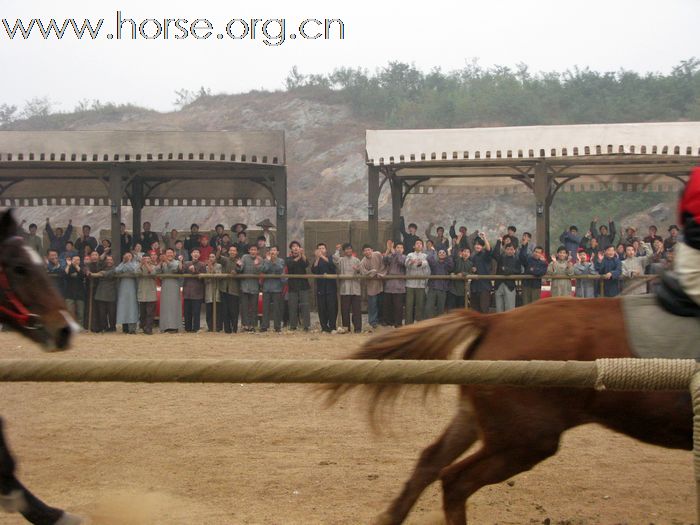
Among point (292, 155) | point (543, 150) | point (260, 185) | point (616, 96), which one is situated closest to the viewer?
point (543, 150)

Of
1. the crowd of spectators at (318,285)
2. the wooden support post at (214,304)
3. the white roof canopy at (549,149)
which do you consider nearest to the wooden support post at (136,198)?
the crowd of spectators at (318,285)

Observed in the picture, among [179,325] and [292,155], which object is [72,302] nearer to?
[179,325]

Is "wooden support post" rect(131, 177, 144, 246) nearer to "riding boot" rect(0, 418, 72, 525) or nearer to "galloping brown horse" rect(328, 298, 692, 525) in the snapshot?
"riding boot" rect(0, 418, 72, 525)

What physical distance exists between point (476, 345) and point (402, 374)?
160 cm

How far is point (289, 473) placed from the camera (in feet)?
20.6

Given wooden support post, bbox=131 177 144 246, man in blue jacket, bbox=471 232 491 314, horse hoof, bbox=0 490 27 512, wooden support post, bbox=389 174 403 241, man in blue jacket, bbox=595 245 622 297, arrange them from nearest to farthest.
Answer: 1. horse hoof, bbox=0 490 27 512
2. man in blue jacket, bbox=595 245 622 297
3. man in blue jacket, bbox=471 232 491 314
4. wooden support post, bbox=389 174 403 241
5. wooden support post, bbox=131 177 144 246

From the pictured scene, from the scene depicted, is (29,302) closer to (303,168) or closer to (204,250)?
(204,250)

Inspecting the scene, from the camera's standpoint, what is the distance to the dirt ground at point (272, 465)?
5.41 meters

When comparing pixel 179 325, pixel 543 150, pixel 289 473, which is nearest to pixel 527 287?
pixel 543 150

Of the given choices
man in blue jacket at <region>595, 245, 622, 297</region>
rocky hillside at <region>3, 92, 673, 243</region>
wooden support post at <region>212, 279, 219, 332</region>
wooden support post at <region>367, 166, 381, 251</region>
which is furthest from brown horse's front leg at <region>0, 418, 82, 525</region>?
rocky hillside at <region>3, 92, 673, 243</region>

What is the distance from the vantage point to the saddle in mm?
4164

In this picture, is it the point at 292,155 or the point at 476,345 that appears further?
the point at 292,155

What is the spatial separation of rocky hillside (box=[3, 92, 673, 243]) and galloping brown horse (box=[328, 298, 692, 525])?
119 feet

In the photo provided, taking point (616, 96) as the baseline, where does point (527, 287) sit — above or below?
below
